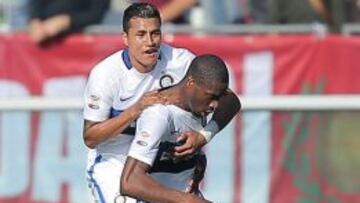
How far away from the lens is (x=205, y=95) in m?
5.78

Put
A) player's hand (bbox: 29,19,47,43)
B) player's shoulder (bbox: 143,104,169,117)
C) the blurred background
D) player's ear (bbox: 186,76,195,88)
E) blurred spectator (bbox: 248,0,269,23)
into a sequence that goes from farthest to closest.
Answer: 1. blurred spectator (bbox: 248,0,269,23)
2. player's hand (bbox: 29,19,47,43)
3. the blurred background
4. player's shoulder (bbox: 143,104,169,117)
5. player's ear (bbox: 186,76,195,88)

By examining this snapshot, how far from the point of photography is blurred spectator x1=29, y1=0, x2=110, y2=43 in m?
9.50

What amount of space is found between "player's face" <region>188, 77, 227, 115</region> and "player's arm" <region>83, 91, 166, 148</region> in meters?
0.20

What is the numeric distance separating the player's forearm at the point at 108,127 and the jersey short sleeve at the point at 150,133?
0.20 m

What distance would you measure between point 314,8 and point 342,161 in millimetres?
1351

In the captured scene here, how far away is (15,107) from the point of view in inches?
370

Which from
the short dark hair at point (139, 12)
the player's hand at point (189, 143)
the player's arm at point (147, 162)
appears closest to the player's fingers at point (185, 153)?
the player's hand at point (189, 143)

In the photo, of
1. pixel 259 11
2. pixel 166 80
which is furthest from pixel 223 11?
pixel 166 80

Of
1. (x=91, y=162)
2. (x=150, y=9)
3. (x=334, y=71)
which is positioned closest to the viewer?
(x=150, y=9)

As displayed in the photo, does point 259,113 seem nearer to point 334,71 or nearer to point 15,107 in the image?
point 334,71

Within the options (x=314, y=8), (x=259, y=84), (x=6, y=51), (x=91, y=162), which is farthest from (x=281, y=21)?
(x=91, y=162)

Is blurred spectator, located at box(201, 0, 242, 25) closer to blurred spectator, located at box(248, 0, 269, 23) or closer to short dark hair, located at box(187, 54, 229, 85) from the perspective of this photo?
blurred spectator, located at box(248, 0, 269, 23)

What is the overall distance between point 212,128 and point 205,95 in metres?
0.60

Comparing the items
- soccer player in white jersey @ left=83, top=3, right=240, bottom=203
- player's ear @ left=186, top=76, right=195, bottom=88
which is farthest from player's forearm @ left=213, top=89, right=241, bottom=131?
player's ear @ left=186, top=76, right=195, bottom=88
